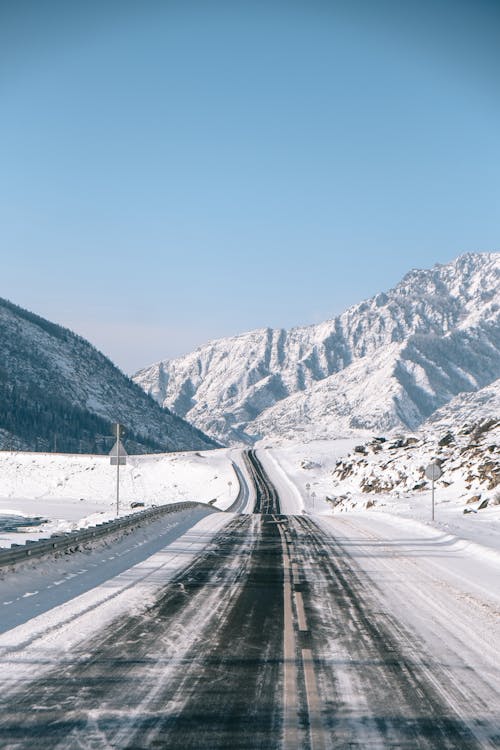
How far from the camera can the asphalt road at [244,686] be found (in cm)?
518

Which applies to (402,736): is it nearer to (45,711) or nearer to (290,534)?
(45,711)

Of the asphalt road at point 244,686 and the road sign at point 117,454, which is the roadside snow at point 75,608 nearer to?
the asphalt road at point 244,686

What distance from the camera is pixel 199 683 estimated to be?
21.0 feet

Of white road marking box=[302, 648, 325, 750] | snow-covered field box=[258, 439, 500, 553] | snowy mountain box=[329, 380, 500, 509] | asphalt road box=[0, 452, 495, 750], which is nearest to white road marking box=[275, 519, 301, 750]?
asphalt road box=[0, 452, 495, 750]

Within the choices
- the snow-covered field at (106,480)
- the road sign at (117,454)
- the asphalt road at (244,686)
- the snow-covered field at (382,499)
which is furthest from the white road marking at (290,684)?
the snow-covered field at (106,480)

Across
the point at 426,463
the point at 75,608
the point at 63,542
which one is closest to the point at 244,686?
the point at 75,608

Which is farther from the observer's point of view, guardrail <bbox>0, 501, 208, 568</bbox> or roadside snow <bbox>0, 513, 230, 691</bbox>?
guardrail <bbox>0, 501, 208, 568</bbox>

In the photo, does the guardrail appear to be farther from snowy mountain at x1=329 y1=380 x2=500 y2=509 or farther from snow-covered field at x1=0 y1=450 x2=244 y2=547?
snow-covered field at x1=0 y1=450 x2=244 y2=547

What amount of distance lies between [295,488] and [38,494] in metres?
37.3

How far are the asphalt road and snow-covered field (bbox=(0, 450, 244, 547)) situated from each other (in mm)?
62833

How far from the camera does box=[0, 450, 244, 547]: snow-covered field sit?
81062mm

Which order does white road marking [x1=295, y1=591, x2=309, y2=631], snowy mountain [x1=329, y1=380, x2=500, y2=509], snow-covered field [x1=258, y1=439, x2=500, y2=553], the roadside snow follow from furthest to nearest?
snowy mountain [x1=329, y1=380, x2=500, y2=509] → snow-covered field [x1=258, y1=439, x2=500, y2=553] → white road marking [x1=295, y1=591, x2=309, y2=631] → the roadside snow

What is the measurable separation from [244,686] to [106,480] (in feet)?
300

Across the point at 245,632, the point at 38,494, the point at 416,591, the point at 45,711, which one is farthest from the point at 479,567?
the point at 38,494
